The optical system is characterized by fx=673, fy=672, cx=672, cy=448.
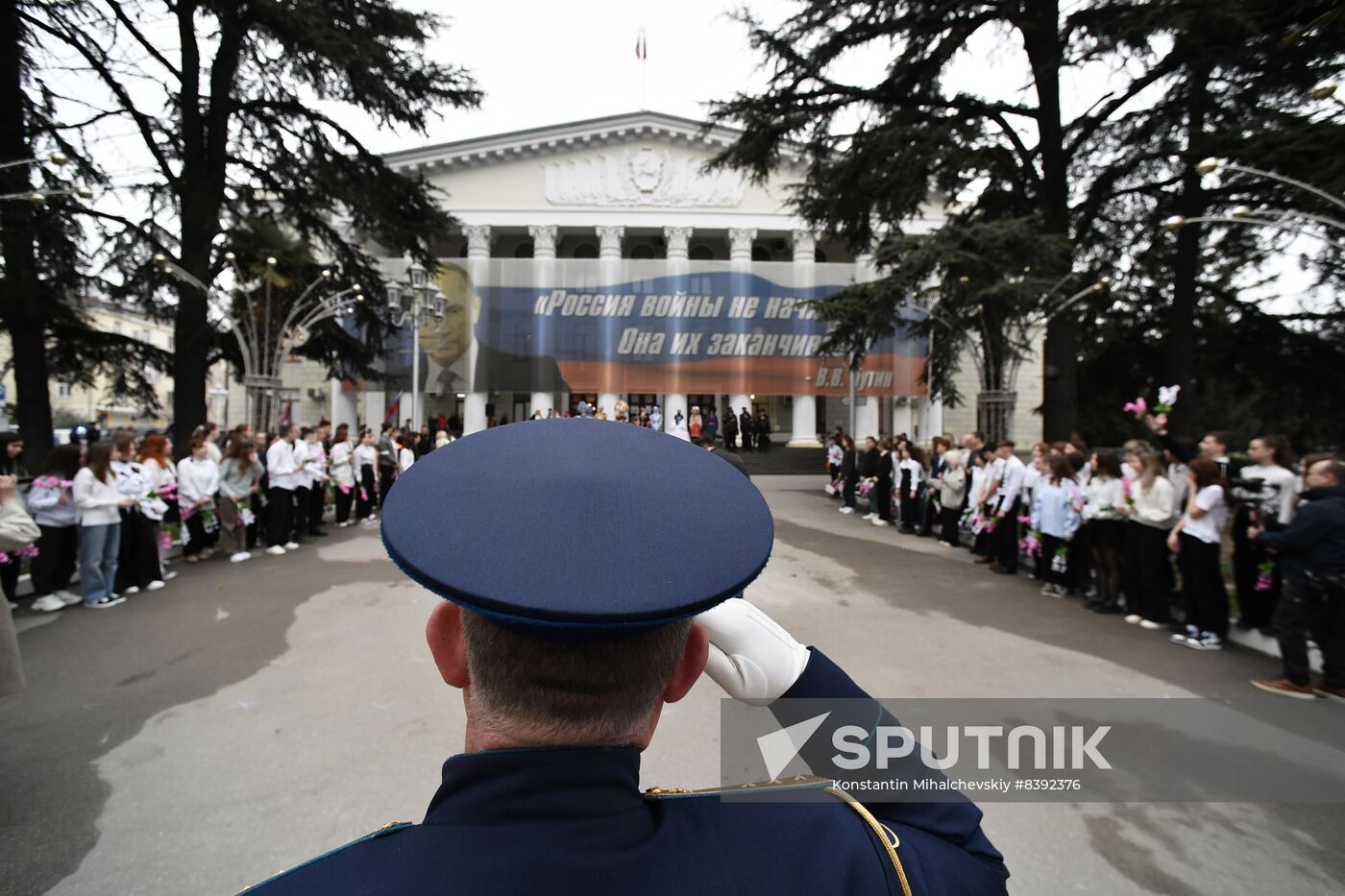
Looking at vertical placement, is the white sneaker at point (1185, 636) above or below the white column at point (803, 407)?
below

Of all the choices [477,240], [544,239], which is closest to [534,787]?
[544,239]

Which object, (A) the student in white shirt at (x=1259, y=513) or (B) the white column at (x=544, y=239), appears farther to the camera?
(B) the white column at (x=544, y=239)

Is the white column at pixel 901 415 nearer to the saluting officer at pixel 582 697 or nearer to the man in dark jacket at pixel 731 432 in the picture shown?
the man in dark jacket at pixel 731 432

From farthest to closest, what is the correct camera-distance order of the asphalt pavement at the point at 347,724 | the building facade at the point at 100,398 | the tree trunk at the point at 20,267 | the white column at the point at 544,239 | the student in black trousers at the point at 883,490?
the building facade at the point at 100,398, the white column at the point at 544,239, the student in black trousers at the point at 883,490, the tree trunk at the point at 20,267, the asphalt pavement at the point at 347,724

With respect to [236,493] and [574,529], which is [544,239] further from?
[574,529]

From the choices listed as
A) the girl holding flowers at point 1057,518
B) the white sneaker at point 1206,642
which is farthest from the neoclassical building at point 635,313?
the white sneaker at point 1206,642

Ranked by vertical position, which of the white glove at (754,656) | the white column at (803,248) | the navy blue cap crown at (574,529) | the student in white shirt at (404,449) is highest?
the white column at (803,248)

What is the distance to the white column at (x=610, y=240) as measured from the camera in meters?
34.8

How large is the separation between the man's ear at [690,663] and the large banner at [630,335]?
31264 mm

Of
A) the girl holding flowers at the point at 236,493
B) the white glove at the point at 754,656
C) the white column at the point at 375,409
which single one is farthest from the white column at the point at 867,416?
the white glove at the point at 754,656

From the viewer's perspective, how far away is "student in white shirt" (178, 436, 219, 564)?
909 cm

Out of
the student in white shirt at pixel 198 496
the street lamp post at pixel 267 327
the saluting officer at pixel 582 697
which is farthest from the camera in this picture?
the street lamp post at pixel 267 327

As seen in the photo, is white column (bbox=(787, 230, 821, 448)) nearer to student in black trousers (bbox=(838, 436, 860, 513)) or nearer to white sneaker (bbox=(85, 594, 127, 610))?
student in black trousers (bbox=(838, 436, 860, 513))

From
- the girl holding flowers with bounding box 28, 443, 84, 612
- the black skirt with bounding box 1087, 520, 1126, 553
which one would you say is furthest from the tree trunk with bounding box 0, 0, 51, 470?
the black skirt with bounding box 1087, 520, 1126, 553
